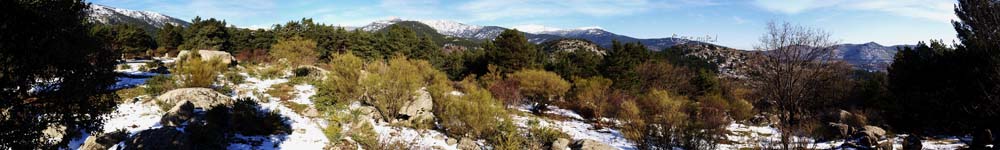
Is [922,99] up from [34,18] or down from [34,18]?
down

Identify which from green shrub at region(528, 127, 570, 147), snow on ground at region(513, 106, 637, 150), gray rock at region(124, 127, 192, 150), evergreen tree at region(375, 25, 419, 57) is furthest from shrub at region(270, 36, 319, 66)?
green shrub at region(528, 127, 570, 147)

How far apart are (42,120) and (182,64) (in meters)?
17.7

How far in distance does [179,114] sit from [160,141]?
4633 millimetres

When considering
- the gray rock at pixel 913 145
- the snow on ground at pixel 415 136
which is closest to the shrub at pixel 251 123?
the snow on ground at pixel 415 136

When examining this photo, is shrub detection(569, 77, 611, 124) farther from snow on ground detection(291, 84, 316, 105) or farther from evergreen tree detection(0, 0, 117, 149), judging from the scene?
evergreen tree detection(0, 0, 117, 149)

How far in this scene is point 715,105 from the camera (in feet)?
122

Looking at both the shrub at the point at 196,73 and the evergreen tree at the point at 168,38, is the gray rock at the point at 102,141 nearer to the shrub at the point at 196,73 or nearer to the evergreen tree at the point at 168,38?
the shrub at the point at 196,73

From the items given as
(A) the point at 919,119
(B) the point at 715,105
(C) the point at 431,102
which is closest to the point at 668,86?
(B) the point at 715,105


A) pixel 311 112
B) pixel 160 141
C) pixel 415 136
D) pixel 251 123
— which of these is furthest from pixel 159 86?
pixel 415 136

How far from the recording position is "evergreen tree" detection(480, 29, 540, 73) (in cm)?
4225

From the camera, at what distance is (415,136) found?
16562 mm

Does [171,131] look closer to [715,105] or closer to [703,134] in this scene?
[703,134]

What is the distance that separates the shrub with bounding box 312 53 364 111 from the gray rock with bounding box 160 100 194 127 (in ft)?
17.0

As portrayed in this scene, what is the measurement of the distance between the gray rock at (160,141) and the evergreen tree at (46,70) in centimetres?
198
